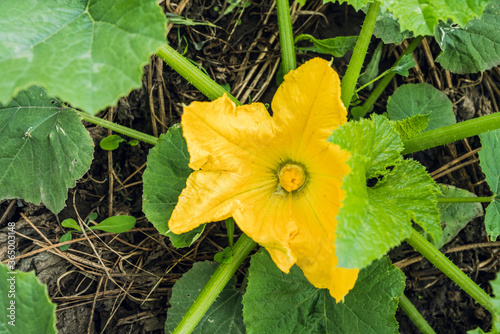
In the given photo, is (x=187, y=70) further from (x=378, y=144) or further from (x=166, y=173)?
(x=378, y=144)

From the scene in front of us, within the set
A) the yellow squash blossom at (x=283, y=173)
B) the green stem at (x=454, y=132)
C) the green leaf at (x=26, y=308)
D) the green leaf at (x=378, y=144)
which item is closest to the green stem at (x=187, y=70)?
the yellow squash blossom at (x=283, y=173)

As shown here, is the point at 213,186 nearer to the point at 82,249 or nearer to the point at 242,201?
the point at 242,201

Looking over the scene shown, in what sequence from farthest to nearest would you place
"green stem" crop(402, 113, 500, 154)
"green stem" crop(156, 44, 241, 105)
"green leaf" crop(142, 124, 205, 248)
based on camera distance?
"green leaf" crop(142, 124, 205, 248) → "green stem" crop(156, 44, 241, 105) → "green stem" crop(402, 113, 500, 154)

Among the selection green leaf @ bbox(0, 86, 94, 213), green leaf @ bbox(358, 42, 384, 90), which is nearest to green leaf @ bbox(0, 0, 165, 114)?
green leaf @ bbox(0, 86, 94, 213)

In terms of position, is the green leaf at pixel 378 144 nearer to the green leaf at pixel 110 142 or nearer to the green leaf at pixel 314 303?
the green leaf at pixel 314 303

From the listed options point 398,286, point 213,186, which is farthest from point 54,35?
point 398,286

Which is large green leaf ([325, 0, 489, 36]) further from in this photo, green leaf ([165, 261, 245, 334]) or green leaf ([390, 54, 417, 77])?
green leaf ([165, 261, 245, 334])
